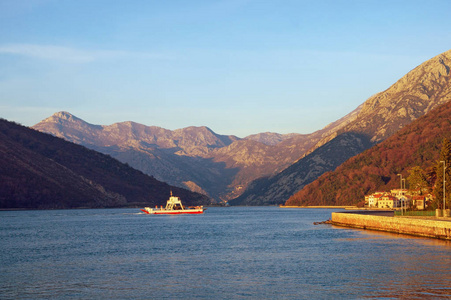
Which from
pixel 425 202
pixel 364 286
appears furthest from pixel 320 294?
pixel 425 202

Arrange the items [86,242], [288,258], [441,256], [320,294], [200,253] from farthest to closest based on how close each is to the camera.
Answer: [86,242], [200,253], [288,258], [441,256], [320,294]

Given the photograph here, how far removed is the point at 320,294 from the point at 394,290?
217 inches

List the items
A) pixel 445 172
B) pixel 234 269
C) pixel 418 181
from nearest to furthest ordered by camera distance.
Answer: pixel 234 269 < pixel 445 172 < pixel 418 181

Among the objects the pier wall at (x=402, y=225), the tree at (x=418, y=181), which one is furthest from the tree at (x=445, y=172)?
the tree at (x=418, y=181)

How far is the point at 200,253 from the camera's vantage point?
73688mm

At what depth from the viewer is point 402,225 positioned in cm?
8906

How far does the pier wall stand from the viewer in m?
75.1

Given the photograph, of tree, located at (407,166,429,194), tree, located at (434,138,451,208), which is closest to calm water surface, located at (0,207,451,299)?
tree, located at (434,138,451,208)

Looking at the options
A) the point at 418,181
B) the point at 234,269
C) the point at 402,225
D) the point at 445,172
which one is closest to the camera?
the point at 234,269

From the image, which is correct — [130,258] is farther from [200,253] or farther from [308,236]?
[308,236]

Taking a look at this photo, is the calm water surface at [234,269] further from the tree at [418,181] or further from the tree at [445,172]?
the tree at [418,181]

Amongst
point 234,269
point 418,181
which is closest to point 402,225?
point 418,181

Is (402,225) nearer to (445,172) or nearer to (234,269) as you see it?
(445,172)

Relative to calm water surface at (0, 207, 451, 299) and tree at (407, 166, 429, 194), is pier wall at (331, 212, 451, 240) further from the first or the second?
tree at (407, 166, 429, 194)
